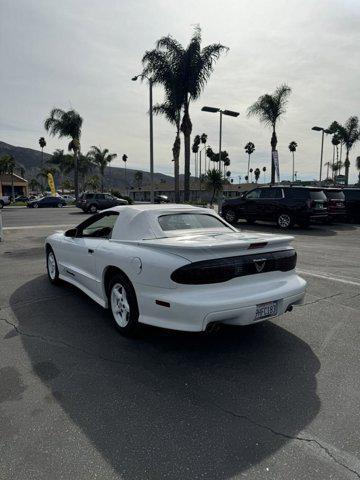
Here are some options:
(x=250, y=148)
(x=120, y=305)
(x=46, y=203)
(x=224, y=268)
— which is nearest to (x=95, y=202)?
(x=46, y=203)

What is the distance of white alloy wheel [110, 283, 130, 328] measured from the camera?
163 inches

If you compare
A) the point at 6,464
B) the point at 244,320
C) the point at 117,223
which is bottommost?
the point at 6,464

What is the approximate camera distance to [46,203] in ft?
136

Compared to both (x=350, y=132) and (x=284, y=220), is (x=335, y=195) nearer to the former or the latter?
(x=284, y=220)

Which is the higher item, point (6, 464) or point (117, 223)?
point (117, 223)

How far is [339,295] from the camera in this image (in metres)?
5.85

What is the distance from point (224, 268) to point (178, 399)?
1.27 meters

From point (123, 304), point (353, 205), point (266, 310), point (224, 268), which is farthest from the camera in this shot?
point (353, 205)

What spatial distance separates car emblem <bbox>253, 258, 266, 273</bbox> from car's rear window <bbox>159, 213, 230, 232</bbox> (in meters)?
1.17

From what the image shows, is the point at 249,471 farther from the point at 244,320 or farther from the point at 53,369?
the point at 53,369

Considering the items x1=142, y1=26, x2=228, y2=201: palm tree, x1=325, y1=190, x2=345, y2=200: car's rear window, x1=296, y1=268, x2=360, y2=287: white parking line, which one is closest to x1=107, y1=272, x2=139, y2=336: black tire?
x1=296, y1=268, x2=360, y2=287: white parking line

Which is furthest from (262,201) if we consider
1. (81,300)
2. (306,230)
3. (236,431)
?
(236,431)

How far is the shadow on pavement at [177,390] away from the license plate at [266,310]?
42 cm

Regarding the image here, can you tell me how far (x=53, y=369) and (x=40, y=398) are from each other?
49 cm
